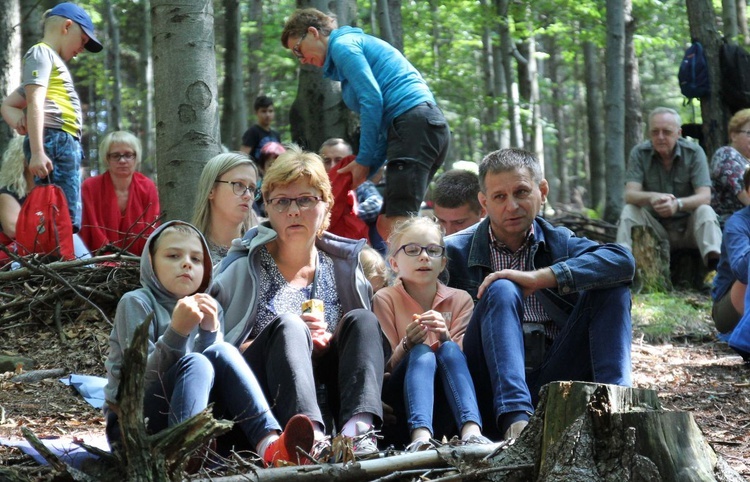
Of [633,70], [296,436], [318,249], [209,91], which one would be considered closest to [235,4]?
[633,70]

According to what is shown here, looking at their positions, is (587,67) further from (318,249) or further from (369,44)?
(318,249)

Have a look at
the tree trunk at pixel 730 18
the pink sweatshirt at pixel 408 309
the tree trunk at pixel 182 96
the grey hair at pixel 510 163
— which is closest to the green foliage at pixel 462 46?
the tree trunk at pixel 730 18

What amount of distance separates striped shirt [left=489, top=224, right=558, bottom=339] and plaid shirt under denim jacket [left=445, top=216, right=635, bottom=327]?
0.03 m

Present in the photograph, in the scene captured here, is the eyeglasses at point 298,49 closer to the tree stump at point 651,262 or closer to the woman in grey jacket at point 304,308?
the woman in grey jacket at point 304,308

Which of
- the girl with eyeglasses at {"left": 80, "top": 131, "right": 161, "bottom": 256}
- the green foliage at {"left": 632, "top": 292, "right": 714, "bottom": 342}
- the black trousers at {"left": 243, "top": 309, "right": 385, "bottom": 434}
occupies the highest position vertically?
the girl with eyeglasses at {"left": 80, "top": 131, "right": 161, "bottom": 256}

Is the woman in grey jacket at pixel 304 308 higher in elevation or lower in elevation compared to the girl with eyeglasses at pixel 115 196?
lower

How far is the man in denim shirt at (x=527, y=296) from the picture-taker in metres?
3.70

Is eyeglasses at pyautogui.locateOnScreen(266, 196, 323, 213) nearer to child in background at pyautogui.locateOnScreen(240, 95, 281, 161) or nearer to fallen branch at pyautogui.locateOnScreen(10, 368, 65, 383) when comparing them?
fallen branch at pyautogui.locateOnScreen(10, 368, 65, 383)

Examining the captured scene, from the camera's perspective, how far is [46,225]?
20.7 feet

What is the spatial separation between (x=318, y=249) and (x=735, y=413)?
229cm

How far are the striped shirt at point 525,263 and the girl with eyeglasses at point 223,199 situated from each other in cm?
134

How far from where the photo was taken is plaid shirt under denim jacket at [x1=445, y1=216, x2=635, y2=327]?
3.92 metres

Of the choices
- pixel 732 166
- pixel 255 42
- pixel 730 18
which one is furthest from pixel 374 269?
pixel 255 42

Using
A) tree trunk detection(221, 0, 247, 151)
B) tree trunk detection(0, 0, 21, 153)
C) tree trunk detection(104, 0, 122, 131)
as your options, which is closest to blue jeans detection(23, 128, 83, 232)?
tree trunk detection(0, 0, 21, 153)
